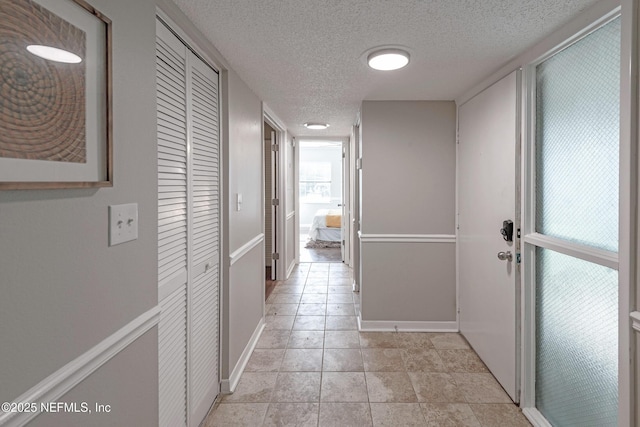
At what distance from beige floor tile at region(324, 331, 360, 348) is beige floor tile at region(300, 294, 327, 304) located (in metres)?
0.81

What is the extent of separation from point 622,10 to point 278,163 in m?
3.68

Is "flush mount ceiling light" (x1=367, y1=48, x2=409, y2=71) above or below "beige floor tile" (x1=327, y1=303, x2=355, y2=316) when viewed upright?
above

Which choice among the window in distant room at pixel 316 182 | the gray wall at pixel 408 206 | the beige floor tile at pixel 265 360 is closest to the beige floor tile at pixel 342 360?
the beige floor tile at pixel 265 360

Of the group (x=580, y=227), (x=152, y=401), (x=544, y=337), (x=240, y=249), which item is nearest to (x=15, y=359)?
(x=152, y=401)

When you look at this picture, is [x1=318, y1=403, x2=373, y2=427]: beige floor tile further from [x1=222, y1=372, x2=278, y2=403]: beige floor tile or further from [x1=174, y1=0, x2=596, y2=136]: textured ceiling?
[x1=174, y1=0, x2=596, y2=136]: textured ceiling

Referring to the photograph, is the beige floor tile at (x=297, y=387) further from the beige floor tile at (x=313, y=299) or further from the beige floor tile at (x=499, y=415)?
the beige floor tile at (x=313, y=299)

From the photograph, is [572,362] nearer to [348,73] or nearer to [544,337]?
[544,337]

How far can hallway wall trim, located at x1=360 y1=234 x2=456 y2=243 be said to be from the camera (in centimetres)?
295

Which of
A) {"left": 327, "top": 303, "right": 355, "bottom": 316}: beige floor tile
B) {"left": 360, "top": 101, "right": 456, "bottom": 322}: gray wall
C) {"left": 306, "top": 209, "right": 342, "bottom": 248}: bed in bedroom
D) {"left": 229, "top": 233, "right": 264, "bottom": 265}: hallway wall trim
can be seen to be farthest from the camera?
{"left": 306, "top": 209, "right": 342, "bottom": 248}: bed in bedroom

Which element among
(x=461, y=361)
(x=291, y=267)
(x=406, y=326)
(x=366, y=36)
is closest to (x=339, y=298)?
(x=406, y=326)

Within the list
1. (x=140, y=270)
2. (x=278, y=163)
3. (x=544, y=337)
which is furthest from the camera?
(x=278, y=163)

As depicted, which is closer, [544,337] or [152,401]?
[152,401]

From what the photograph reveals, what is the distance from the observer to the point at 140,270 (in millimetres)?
1155

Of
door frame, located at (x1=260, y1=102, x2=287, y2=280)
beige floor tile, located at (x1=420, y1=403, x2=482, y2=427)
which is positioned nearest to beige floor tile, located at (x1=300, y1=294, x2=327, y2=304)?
door frame, located at (x1=260, y1=102, x2=287, y2=280)
